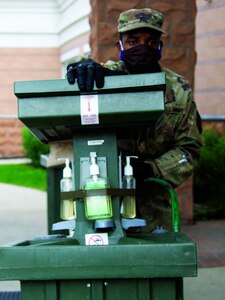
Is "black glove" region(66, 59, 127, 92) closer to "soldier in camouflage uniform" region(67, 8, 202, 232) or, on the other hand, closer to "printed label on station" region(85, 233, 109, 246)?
"soldier in camouflage uniform" region(67, 8, 202, 232)

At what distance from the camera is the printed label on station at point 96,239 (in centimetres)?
277

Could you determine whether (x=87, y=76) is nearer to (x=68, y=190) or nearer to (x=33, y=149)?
(x=68, y=190)

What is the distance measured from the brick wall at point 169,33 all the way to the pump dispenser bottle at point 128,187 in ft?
13.2

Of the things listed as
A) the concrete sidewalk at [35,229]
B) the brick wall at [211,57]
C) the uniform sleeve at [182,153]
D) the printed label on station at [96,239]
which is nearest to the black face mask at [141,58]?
the uniform sleeve at [182,153]

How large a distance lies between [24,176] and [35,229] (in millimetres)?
5455

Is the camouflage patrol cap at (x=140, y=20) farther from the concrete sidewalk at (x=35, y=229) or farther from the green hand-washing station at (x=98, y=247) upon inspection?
the concrete sidewalk at (x=35, y=229)

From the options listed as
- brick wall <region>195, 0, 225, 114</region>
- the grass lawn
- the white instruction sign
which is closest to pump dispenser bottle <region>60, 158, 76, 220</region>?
the white instruction sign

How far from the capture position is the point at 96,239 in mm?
2785

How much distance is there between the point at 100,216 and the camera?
2.75m

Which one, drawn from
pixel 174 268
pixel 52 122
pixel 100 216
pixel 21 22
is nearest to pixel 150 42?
pixel 52 122

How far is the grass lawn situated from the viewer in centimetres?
1210

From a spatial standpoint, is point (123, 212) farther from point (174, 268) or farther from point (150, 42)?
point (150, 42)

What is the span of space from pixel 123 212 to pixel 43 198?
298 inches

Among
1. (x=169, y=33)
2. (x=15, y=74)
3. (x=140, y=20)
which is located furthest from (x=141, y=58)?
(x=15, y=74)
